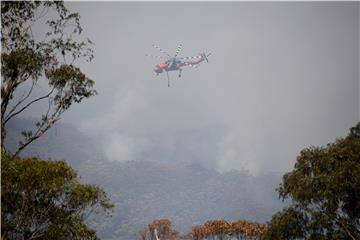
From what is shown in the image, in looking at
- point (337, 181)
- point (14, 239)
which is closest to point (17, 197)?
point (14, 239)

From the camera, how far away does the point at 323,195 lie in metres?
31.8

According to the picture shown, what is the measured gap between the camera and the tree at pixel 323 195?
31031 millimetres

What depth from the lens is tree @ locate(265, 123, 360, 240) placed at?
31.0 meters

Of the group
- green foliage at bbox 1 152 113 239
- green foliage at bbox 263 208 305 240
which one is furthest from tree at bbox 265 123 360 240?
green foliage at bbox 1 152 113 239

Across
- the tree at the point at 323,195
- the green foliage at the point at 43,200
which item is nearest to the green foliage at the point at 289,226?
the tree at the point at 323,195

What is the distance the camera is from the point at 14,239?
76.5ft

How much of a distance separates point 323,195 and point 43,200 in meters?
19.2

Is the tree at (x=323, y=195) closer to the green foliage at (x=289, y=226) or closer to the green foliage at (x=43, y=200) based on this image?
the green foliage at (x=289, y=226)

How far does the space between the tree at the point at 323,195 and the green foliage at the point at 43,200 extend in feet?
50.4

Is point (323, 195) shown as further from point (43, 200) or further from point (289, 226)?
point (43, 200)

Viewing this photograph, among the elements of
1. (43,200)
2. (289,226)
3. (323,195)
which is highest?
(323,195)

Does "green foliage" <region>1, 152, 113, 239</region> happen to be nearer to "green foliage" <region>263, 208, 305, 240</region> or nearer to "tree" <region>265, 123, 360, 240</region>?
"tree" <region>265, 123, 360, 240</region>

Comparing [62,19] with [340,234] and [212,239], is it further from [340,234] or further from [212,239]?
[212,239]

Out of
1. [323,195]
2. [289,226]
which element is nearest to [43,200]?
[323,195]
